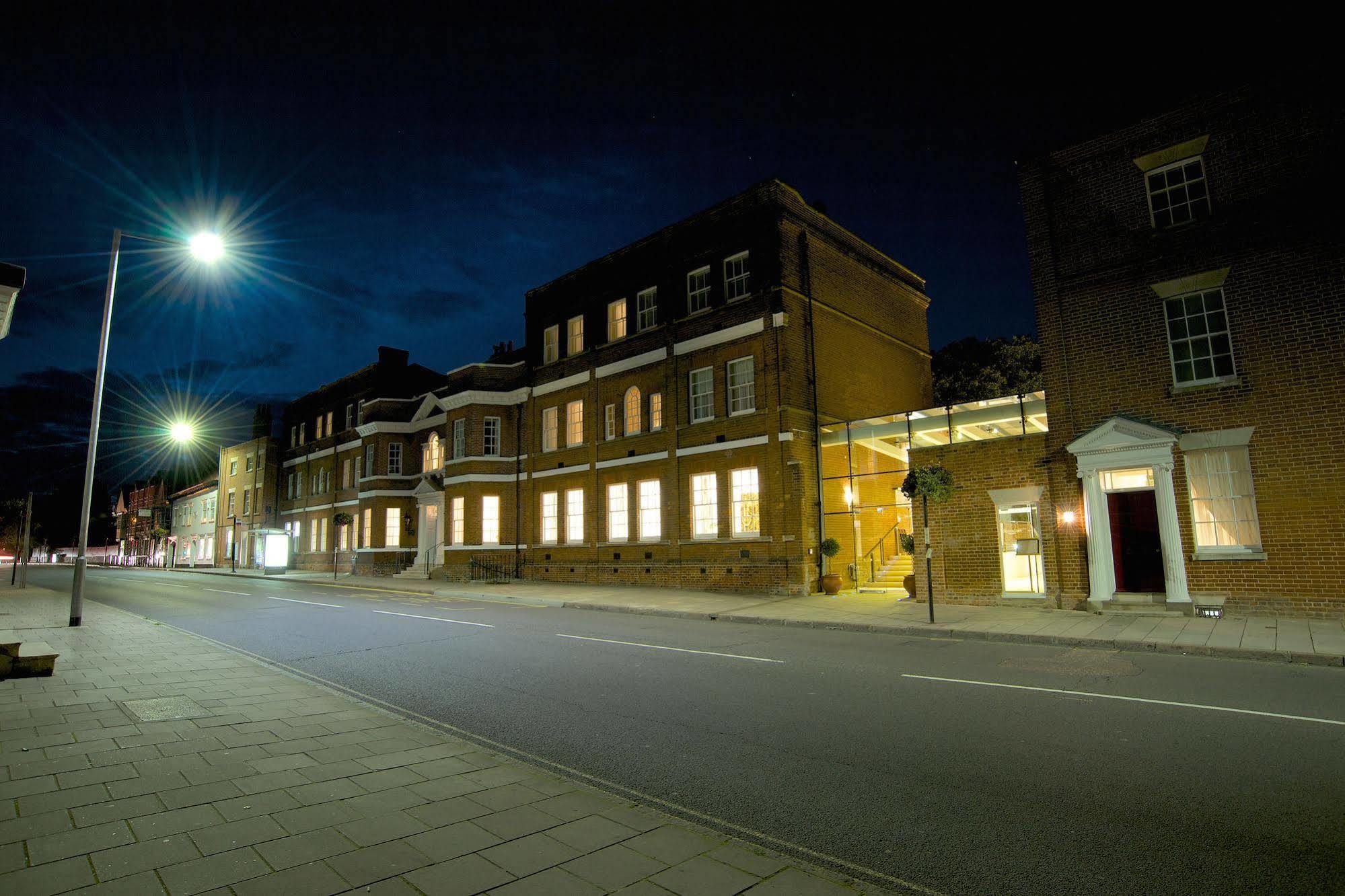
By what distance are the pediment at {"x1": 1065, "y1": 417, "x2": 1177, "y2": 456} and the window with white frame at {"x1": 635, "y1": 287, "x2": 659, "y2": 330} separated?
49.4 ft

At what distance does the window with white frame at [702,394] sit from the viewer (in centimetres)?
2425

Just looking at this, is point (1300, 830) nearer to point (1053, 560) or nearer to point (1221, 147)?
point (1053, 560)

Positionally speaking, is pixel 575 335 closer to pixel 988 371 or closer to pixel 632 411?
pixel 632 411

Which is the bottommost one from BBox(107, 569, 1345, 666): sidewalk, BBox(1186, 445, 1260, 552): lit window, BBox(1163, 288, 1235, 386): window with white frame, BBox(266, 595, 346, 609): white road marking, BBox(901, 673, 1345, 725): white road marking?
BBox(901, 673, 1345, 725): white road marking

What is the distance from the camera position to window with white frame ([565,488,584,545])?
92.7 ft

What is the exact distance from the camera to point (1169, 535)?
1477 cm

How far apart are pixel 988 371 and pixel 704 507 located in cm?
1931

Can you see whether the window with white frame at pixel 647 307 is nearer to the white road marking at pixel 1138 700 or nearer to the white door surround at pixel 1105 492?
the white door surround at pixel 1105 492

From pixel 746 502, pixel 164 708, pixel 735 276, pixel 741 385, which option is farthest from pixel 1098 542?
pixel 164 708

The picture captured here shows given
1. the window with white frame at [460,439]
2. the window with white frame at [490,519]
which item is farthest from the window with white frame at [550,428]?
the window with white frame at [460,439]

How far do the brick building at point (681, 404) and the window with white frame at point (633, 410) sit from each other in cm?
9

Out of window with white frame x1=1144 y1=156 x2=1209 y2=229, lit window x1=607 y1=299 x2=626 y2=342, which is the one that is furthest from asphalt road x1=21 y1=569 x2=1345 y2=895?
lit window x1=607 y1=299 x2=626 y2=342

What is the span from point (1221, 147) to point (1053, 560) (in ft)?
31.7

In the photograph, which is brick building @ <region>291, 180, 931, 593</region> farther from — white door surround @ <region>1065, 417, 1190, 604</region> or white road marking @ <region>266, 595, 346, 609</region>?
white road marking @ <region>266, 595, 346, 609</region>
